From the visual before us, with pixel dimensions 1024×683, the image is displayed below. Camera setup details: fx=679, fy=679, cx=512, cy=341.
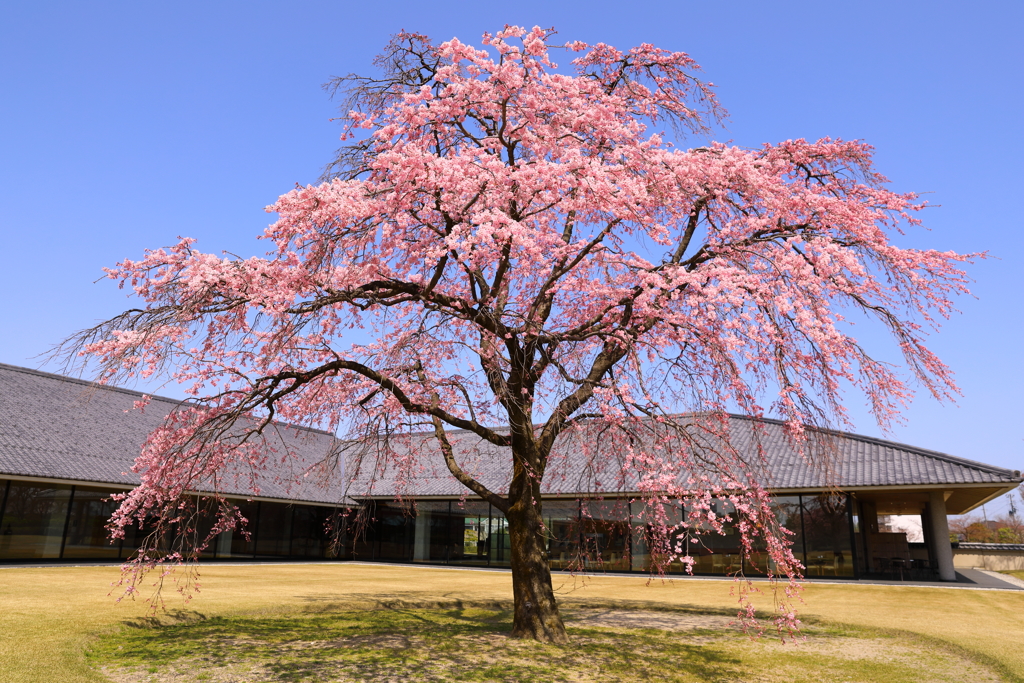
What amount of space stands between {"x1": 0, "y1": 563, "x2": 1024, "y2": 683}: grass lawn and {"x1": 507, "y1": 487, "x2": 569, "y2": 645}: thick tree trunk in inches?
15.5

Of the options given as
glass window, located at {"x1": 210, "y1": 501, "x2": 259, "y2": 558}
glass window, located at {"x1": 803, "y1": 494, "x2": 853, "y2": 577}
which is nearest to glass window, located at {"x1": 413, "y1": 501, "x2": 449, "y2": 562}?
glass window, located at {"x1": 210, "y1": 501, "x2": 259, "y2": 558}

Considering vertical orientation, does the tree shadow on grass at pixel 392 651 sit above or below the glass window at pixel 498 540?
below

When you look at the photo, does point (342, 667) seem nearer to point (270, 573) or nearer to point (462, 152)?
point (462, 152)

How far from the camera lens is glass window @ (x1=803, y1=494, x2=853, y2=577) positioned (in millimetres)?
20266

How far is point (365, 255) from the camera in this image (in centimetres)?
959

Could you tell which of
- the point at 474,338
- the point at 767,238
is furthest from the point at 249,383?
the point at 767,238

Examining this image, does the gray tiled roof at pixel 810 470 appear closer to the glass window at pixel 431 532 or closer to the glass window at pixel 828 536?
the glass window at pixel 828 536

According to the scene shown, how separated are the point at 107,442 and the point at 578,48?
63.7ft

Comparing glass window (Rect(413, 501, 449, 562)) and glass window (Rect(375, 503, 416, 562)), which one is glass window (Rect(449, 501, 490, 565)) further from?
glass window (Rect(375, 503, 416, 562))

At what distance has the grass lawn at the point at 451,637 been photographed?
8.27 meters

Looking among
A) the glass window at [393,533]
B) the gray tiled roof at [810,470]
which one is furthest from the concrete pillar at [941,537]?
the glass window at [393,533]

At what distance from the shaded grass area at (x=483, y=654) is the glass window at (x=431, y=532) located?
14.9 metres

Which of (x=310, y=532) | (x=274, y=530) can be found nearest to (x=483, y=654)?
(x=274, y=530)

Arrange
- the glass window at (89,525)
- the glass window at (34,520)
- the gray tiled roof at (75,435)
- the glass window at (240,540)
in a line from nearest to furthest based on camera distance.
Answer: the glass window at (34,520), the gray tiled roof at (75,435), the glass window at (89,525), the glass window at (240,540)
